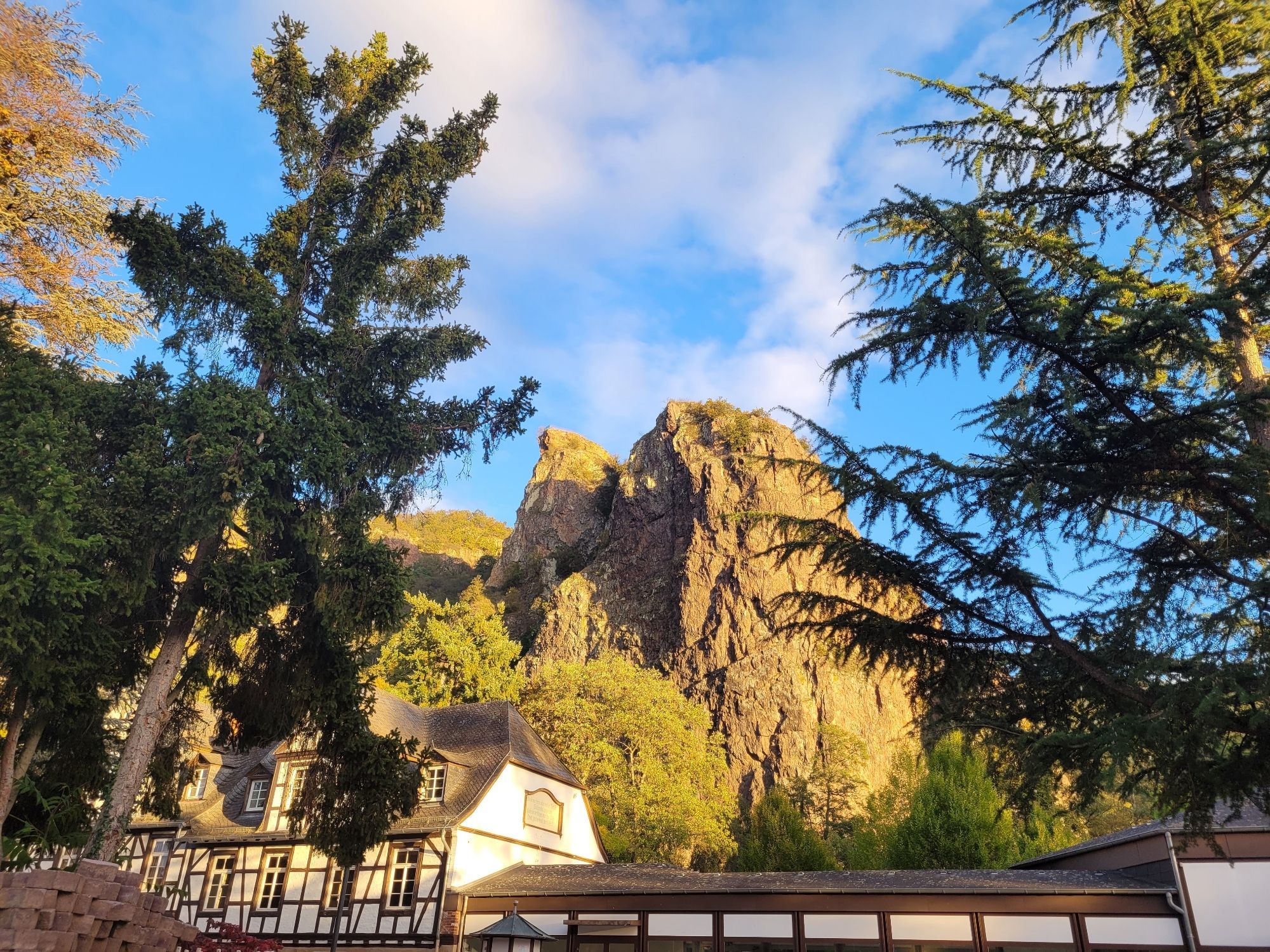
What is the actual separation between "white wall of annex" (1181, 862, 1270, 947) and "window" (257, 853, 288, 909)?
68.3ft

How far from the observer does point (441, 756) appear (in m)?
22.9

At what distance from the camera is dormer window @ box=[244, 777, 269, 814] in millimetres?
24172

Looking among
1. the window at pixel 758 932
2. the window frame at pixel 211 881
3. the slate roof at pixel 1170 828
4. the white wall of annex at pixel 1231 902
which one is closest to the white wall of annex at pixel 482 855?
the window frame at pixel 211 881

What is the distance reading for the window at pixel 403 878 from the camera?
20.5m

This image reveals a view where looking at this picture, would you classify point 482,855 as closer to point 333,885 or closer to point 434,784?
point 434,784

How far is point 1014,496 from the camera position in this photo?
7.52 metres

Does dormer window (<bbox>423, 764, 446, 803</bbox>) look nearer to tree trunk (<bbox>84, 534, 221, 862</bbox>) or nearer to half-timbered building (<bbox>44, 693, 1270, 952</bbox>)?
half-timbered building (<bbox>44, 693, 1270, 952</bbox>)

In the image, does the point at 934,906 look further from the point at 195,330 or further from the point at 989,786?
the point at 195,330

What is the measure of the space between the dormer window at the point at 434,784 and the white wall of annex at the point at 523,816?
4.63 feet

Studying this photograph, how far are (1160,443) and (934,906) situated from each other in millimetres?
12088

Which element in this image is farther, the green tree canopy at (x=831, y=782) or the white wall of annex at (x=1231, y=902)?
the green tree canopy at (x=831, y=782)

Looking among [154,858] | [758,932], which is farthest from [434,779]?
[758,932]

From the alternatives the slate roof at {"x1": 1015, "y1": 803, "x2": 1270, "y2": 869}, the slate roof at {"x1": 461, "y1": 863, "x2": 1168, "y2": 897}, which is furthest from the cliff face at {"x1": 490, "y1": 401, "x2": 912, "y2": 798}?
the slate roof at {"x1": 461, "y1": 863, "x2": 1168, "y2": 897}

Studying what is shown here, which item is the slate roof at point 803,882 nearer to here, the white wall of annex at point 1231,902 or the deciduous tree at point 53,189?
the white wall of annex at point 1231,902
